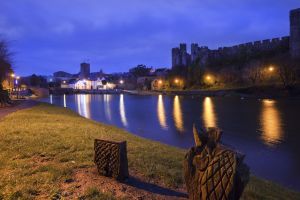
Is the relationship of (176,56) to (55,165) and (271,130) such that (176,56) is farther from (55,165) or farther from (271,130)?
(55,165)

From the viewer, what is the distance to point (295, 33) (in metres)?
71.9

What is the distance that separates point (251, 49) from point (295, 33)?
17.7 m

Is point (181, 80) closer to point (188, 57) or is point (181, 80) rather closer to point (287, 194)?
point (188, 57)

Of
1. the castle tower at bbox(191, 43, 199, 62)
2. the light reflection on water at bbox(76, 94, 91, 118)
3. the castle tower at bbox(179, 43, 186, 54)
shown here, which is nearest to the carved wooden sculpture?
the light reflection on water at bbox(76, 94, 91, 118)

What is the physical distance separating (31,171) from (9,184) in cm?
89

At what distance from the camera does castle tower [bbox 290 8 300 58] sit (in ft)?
233

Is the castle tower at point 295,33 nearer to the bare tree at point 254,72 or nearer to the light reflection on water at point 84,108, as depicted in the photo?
the bare tree at point 254,72

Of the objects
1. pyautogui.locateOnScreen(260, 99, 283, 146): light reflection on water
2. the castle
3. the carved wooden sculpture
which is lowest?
pyautogui.locateOnScreen(260, 99, 283, 146): light reflection on water

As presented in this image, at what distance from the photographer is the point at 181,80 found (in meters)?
105

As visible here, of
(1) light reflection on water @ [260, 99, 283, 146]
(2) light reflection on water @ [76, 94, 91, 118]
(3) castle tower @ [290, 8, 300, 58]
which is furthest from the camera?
(3) castle tower @ [290, 8, 300, 58]

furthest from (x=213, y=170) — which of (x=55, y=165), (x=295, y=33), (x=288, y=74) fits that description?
(x=295, y=33)

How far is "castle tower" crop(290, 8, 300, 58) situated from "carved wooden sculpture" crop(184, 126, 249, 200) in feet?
234

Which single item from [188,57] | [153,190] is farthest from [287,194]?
[188,57]

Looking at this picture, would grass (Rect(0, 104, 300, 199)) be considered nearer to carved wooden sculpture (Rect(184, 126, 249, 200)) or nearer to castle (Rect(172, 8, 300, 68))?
carved wooden sculpture (Rect(184, 126, 249, 200))
